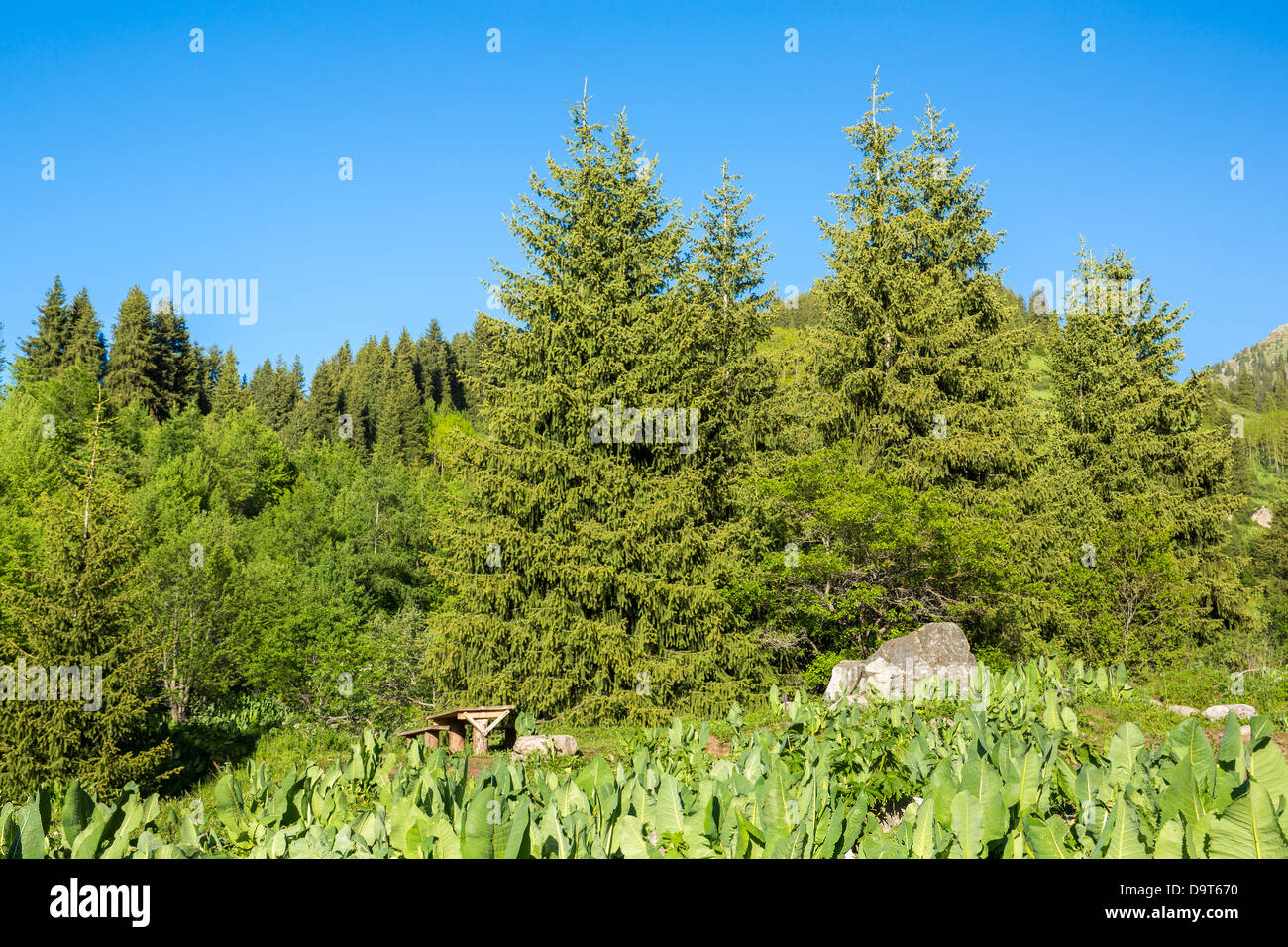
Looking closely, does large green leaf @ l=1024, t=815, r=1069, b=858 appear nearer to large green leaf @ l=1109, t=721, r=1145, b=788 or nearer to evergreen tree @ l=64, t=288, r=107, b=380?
large green leaf @ l=1109, t=721, r=1145, b=788

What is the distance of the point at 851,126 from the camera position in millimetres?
22344

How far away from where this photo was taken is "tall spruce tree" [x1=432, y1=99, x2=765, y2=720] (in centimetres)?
1658

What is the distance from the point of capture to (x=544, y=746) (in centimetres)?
948

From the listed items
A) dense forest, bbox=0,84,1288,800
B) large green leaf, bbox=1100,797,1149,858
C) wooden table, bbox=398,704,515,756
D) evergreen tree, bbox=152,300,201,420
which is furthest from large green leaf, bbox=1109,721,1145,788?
evergreen tree, bbox=152,300,201,420

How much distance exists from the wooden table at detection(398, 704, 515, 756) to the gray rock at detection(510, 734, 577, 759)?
3.65 feet

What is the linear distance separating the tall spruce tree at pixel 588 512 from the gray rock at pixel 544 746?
5.97 meters

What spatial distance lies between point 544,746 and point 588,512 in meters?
8.72

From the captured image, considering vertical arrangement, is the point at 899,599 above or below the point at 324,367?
below

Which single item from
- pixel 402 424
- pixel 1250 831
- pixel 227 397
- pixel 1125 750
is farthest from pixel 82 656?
pixel 227 397

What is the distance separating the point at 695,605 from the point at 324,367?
249ft

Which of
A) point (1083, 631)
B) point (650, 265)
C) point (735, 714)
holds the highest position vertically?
point (650, 265)

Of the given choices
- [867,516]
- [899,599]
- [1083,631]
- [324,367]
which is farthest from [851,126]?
[324,367]

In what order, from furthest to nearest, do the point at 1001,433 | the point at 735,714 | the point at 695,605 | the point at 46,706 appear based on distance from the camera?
the point at 1001,433, the point at 695,605, the point at 46,706, the point at 735,714
